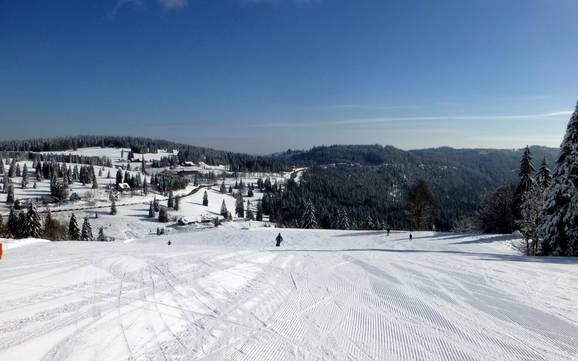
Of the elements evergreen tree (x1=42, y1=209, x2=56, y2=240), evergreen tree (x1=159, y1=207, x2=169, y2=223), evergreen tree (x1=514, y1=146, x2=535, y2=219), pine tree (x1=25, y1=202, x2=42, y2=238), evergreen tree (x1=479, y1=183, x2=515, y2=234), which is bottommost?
evergreen tree (x1=159, y1=207, x2=169, y2=223)

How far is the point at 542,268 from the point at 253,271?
411 inches

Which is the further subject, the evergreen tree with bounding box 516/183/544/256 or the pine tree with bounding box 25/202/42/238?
the pine tree with bounding box 25/202/42/238

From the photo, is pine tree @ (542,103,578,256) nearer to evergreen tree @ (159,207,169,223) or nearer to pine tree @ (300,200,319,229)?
pine tree @ (300,200,319,229)

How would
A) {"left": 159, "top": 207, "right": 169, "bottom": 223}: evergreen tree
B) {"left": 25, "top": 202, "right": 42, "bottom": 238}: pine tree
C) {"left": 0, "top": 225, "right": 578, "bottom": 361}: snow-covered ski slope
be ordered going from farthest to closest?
1. {"left": 159, "top": 207, "right": 169, "bottom": 223}: evergreen tree
2. {"left": 25, "top": 202, "right": 42, "bottom": 238}: pine tree
3. {"left": 0, "top": 225, "right": 578, "bottom": 361}: snow-covered ski slope

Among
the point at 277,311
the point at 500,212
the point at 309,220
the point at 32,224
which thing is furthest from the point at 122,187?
the point at 277,311

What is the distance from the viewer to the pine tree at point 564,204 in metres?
18.3

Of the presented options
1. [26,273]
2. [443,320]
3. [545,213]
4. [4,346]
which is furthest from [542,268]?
[26,273]

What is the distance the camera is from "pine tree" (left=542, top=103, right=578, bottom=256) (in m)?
18.3

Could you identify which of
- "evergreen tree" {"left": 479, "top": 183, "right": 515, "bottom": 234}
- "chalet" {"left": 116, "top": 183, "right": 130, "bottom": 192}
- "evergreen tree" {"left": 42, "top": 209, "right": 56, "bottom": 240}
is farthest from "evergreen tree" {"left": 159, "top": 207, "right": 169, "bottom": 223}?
"evergreen tree" {"left": 479, "top": 183, "right": 515, "bottom": 234}

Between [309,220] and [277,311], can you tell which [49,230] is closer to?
[309,220]

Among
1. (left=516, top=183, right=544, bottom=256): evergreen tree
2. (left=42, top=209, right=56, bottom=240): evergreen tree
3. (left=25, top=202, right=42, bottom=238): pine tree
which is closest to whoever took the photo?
(left=516, top=183, right=544, bottom=256): evergreen tree

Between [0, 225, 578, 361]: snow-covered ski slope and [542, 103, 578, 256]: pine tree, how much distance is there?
25.9ft

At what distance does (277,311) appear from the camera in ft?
23.0

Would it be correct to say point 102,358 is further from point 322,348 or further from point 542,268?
point 542,268
